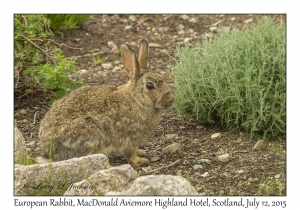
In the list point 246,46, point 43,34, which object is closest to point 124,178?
point 246,46

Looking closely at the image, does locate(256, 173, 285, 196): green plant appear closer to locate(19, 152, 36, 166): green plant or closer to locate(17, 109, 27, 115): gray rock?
locate(19, 152, 36, 166): green plant

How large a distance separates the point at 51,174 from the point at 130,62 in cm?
179

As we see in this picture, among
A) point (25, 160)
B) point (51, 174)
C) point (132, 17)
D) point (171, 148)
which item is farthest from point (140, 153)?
point (132, 17)

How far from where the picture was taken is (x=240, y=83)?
6.28 meters

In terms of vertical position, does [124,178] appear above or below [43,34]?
below

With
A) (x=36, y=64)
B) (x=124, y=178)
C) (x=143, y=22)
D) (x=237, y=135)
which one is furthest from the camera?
(x=143, y=22)

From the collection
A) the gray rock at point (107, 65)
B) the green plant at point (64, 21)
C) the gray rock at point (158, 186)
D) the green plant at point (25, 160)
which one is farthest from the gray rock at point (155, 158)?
the green plant at point (64, 21)

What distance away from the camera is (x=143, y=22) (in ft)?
35.4

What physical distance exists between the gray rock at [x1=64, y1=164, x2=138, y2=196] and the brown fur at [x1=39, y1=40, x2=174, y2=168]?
984mm

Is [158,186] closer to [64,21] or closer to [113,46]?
[113,46]

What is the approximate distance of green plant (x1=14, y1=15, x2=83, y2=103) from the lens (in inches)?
289

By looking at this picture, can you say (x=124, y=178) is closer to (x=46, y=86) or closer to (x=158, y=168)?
(x=158, y=168)

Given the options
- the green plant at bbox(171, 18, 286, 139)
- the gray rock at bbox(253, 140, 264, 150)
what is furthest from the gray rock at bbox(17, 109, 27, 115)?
the gray rock at bbox(253, 140, 264, 150)

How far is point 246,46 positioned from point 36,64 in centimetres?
292
